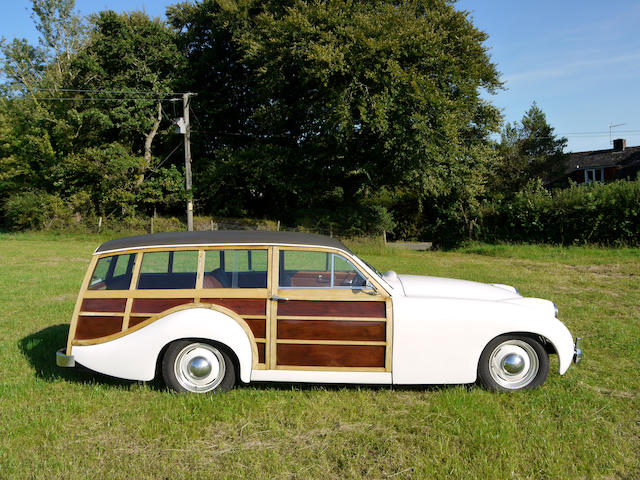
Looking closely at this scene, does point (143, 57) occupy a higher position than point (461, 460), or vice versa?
point (143, 57)

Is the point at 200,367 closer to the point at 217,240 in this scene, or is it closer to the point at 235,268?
the point at 235,268

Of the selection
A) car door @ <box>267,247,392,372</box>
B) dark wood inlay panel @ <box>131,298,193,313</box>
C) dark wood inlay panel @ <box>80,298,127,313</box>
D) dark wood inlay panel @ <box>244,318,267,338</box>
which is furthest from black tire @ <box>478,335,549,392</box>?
dark wood inlay panel @ <box>80,298,127,313</box>

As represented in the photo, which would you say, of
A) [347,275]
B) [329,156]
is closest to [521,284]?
[347,275]

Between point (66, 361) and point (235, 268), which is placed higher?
point (235, 268)

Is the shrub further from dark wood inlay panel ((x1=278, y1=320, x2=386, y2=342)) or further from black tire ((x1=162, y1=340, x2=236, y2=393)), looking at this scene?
black tire ((x1=162, y1=340, x2=236, y2=393))

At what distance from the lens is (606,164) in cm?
4762

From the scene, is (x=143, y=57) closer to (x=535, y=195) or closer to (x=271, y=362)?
(x=535, y=195)

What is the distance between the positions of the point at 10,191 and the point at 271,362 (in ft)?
120

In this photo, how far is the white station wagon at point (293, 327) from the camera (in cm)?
435

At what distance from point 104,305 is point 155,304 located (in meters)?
0.51

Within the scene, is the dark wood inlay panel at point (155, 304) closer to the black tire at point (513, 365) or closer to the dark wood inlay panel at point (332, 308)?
the dark wood inlay panel at point (332, 308)

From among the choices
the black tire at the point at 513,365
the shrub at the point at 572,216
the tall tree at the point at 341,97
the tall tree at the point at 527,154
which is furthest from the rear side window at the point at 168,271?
the tall tree at the point at 527,154

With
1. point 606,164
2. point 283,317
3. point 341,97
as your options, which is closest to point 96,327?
point 283,317

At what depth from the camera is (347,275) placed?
4.59 m
